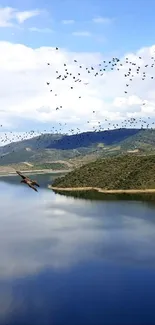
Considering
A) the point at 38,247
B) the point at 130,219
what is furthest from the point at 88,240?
the point at 130,219

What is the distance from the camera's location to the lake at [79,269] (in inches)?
2835

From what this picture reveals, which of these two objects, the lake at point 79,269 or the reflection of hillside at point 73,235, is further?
the reflection of hillside at point 73,235

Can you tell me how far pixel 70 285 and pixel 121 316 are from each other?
16579 millimetres

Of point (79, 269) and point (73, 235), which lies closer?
point (79, 269)

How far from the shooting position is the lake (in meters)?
72.0

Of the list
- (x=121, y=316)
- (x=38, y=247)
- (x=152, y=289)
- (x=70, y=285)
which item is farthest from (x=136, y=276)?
(x=38, y=247)

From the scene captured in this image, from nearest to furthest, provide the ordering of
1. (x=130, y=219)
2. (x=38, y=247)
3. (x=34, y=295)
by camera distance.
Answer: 1. (x=34, y=295)
2. (x=38, y=247)
3. (x=130, y=219)

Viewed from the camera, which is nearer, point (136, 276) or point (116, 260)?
point (136, 276)

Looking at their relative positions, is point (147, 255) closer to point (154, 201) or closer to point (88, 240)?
point (88, 240)

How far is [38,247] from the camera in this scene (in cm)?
11625

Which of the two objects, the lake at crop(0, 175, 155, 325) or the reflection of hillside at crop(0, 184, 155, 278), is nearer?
the lake at crop(0, 175, 155, 325)

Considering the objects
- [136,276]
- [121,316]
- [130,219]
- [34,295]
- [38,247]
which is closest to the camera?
[121,316]

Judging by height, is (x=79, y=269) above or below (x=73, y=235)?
below

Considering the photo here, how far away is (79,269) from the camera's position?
94.2m
